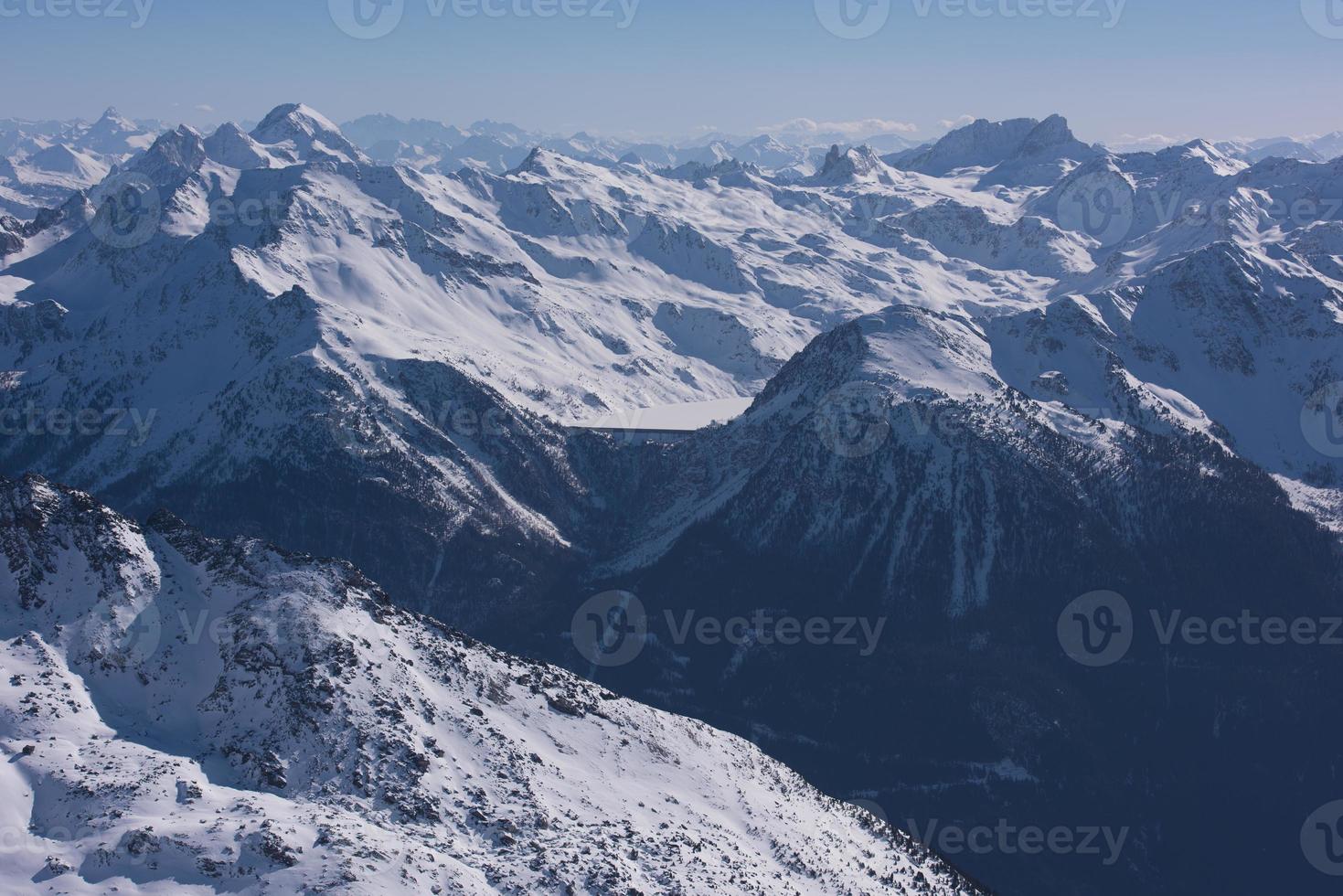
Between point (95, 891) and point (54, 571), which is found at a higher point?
point (54, 571)

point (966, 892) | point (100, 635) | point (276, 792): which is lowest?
point (966, 892)

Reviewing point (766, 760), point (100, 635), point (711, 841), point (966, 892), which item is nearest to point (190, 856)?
point (100, 635)

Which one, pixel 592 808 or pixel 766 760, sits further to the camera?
pixel 766 760

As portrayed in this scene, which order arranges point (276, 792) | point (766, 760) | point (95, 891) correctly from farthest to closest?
1. point (766, 760)
2. point (276, 792)
3. point (95, 891)

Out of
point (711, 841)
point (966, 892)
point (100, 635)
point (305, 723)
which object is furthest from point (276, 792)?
point (966, 892)

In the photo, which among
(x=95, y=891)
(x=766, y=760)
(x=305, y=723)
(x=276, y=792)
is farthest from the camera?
(x=766, y=760)

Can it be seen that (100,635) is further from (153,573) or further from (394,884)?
(394,884)
